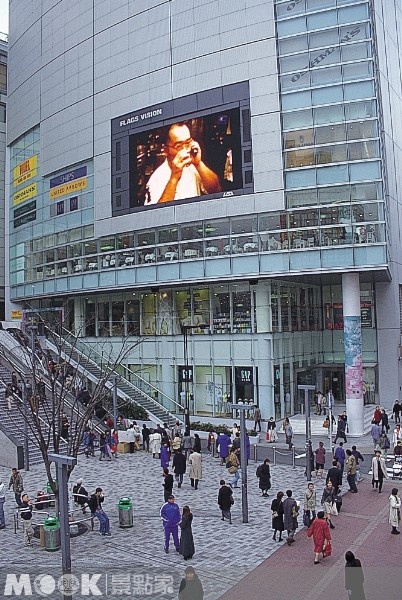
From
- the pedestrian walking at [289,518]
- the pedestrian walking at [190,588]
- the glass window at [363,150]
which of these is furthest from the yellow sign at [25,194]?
the pedestrian walking at [190,588]

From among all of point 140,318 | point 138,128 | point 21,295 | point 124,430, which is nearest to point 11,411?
point 124,430

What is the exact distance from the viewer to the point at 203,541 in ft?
51.0

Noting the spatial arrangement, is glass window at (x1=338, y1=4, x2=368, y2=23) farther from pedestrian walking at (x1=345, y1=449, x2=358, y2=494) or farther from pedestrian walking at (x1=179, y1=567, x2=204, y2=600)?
pedestrian walking at (x1=179, y1=567, x2=204, y2=600)

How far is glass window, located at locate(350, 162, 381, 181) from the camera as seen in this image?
31.4 metres

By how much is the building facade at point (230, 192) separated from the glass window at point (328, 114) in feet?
0.23

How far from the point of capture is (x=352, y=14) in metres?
32.2

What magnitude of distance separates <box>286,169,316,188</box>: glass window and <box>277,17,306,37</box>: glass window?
24.9 feet

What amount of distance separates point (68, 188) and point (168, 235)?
1079 centimetres

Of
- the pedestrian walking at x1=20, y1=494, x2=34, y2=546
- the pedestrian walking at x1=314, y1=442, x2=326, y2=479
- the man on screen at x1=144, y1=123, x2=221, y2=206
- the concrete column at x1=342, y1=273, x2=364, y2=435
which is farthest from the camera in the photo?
the man on screen at x1=144, y1=123, x2=221, y2=206

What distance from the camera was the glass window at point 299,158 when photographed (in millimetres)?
33013

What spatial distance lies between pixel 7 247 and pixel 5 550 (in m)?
43.6

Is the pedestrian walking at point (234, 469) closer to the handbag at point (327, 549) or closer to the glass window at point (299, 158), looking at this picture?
the handbag at point (327, 549)

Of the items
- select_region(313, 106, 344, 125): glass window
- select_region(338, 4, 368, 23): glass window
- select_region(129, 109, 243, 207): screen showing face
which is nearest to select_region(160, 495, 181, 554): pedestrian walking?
select_region(129, 109, 243, 207): screen showing face

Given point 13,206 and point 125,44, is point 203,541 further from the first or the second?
point 13,206
